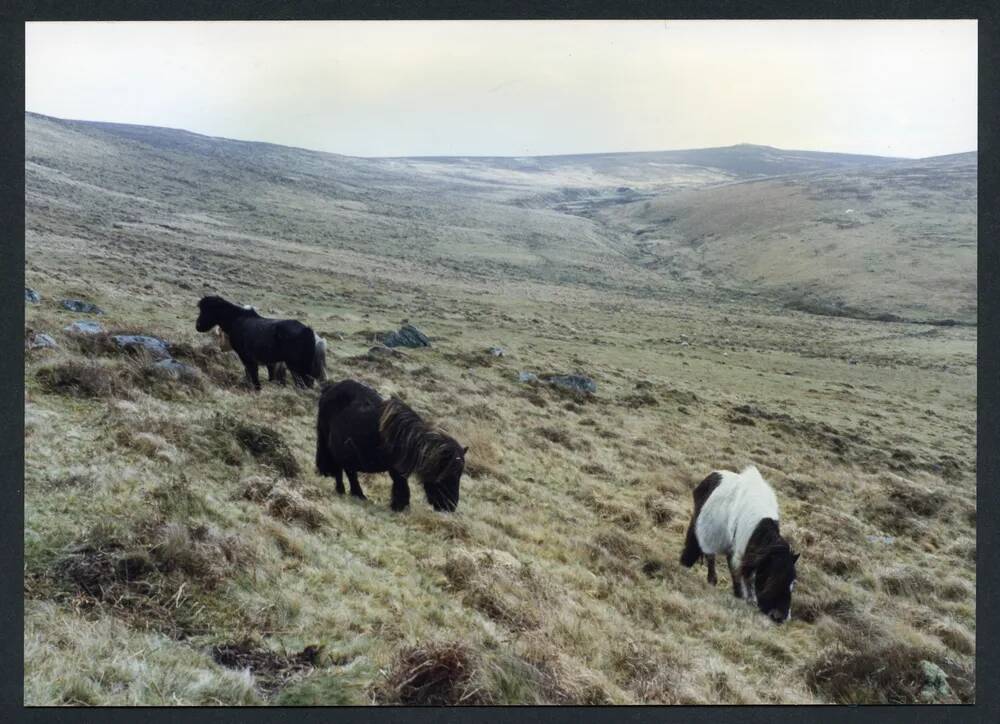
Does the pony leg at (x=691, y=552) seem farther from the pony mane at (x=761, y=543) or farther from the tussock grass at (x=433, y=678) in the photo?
the tussock grass at (x=433, y=678)

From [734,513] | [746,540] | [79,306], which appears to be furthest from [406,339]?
[746,540]

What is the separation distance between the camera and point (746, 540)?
6.50 meters

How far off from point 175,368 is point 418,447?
4.03m

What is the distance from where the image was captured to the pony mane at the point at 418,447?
6.71 meters

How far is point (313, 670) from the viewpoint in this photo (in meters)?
4.64

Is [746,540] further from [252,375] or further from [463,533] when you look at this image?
[252,375]

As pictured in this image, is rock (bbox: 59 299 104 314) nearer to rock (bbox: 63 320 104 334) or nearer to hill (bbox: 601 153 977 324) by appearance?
rock (bbox: 63 320 104 334)

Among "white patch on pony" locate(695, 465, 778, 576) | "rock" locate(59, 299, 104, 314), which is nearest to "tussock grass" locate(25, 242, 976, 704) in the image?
"white patch on pony" locate(695, 465, 778, 576)

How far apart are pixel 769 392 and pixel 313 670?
1651cm

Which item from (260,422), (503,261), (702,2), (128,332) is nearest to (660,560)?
(260,422)

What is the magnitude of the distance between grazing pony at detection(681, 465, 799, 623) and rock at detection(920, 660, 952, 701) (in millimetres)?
1190

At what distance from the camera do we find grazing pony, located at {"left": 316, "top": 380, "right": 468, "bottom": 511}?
6.72 metres

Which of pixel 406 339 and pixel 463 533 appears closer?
pixel 463 533

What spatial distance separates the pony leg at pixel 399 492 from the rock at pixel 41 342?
5092 mm
